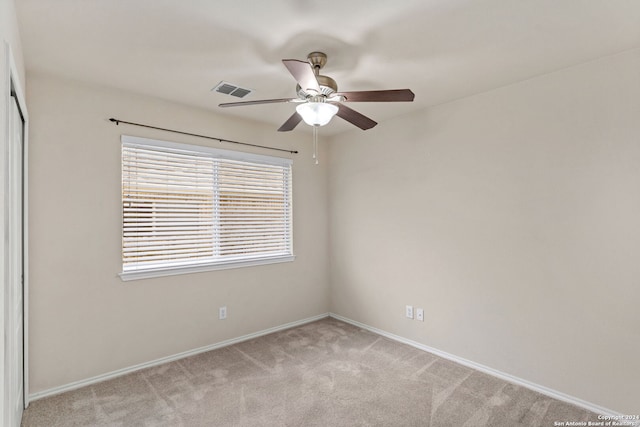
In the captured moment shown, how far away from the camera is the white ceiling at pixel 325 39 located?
1762 mm

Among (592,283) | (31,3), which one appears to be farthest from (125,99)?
(592,283)

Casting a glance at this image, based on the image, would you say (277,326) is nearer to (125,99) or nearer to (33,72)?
(125,99)

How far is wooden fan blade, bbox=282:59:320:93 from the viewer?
173 cm

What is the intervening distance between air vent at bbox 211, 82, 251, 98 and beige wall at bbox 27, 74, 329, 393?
0.58m

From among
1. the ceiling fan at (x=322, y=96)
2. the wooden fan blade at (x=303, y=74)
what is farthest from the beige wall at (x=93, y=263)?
the wooden fan blade at (x=303, y=74)

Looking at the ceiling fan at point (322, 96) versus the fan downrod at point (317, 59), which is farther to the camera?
the fan downrod at point (317, 59)

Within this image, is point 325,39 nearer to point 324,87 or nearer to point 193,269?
point 324,87

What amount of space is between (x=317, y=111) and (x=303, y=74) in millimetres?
325

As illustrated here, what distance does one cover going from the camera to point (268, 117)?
3.59m

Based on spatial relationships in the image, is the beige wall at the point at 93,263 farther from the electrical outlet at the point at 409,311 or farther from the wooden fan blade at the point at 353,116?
the electrical outlet at the point at 409,311

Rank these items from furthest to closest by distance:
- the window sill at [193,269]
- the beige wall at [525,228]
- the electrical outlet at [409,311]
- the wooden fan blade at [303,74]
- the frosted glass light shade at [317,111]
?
the electrical outlet at [409,311], the window sill at [193,269], the beige wall at [525,228], the frosted glass light shade at [317,111], the wooden fan blade at [303,74]

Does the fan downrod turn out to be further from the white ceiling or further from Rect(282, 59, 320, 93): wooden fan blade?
Rect(282, 59, 320, 93): wooden fan blade

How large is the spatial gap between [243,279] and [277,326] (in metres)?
0.74

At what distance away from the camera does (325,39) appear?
206 cm
